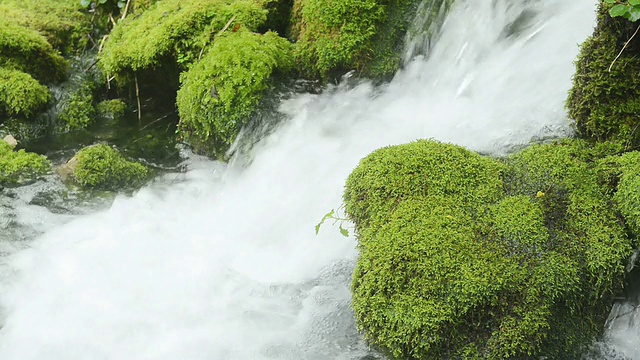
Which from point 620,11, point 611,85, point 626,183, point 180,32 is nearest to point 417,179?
point 626,183

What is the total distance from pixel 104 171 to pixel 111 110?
55.9 inches

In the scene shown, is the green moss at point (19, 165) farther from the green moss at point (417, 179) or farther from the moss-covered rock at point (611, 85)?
the moss-covered rock at point (611, 85)

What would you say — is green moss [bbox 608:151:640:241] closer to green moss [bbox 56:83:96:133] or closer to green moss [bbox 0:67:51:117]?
green moss [bbox 56:83:96:133]

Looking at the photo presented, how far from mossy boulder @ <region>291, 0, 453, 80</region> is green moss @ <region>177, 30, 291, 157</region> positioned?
396 mm

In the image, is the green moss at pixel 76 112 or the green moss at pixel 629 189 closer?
the green moss at pixel 629 189

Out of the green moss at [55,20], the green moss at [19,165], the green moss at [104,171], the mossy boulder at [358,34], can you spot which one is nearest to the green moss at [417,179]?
the mossy boulder at [358,34]

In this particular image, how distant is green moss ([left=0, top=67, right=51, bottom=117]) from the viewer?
608cm

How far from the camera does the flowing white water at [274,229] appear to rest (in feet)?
12.6

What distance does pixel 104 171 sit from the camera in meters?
5.36

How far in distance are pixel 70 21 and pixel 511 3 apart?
4.82m

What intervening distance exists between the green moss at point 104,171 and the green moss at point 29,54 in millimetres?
1583

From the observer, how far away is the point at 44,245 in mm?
4637

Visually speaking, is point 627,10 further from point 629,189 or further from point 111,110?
point 111,110

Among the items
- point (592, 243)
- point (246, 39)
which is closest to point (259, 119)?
point (246, 39)
